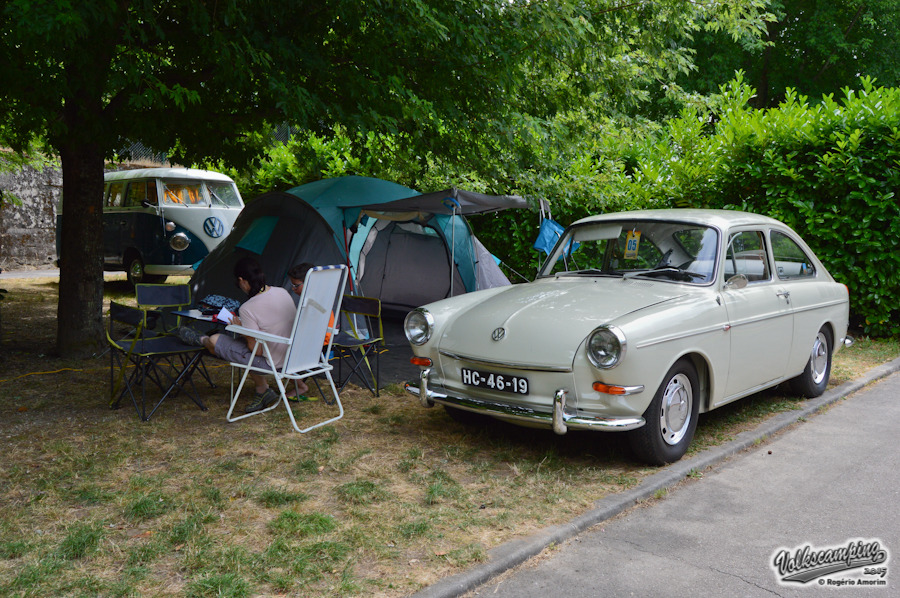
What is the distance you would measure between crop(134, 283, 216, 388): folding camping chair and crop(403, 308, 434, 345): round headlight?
2.21 metres

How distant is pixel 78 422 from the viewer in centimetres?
584

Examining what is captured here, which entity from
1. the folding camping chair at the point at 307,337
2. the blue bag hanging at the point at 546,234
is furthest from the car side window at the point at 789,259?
the folding camping chair at the point at 307,337

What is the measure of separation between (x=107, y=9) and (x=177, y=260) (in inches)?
346

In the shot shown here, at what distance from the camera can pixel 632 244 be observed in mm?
5941

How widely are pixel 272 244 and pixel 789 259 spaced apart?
540cm

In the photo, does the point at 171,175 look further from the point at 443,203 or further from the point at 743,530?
the point at 743,530

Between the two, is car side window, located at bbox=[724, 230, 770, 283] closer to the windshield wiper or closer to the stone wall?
the windshield wiper

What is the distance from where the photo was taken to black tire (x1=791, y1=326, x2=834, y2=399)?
6.70 m

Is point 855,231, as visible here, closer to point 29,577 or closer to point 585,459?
point 585,459

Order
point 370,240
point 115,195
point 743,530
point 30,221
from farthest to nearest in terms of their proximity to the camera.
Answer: point 30,221, point 115,195, point 370,240, point 743,530

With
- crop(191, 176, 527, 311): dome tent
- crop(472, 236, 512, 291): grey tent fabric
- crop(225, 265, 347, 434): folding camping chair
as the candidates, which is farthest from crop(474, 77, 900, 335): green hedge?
crop(225, 265, 347, 434): folding camping chair

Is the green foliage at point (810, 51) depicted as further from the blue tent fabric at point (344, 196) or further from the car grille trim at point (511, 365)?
the car grille trim at point (511, 365)

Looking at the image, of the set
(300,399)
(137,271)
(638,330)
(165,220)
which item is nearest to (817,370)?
(638,330)

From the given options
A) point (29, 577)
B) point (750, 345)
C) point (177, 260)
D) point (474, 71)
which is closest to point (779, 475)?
point (750, 345)
